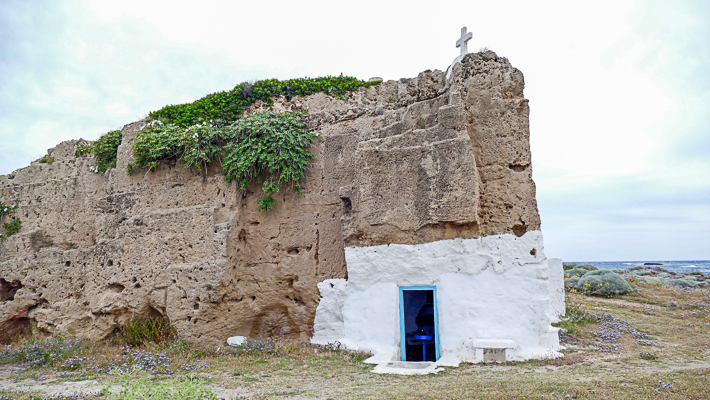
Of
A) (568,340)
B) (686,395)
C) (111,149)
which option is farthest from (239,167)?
(686,395)

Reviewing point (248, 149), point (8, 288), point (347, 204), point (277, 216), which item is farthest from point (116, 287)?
point (347, 204)

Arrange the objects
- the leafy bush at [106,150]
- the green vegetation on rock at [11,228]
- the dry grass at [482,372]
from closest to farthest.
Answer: the dry grass at [482,372] < the leafy bush at [106,150] < the green vegetation on rock at [11,228]

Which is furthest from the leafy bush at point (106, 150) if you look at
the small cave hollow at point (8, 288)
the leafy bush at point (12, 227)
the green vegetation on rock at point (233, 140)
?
the small cave hollow at point (8, 288)

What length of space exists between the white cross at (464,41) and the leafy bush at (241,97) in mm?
2870

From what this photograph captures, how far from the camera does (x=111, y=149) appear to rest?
1102cm

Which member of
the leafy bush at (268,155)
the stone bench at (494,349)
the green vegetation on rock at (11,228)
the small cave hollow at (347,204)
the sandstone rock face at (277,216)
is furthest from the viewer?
the green vegetation on rock at (11,228)

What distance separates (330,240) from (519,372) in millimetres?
4316

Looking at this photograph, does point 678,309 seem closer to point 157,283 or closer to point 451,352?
point 451,352

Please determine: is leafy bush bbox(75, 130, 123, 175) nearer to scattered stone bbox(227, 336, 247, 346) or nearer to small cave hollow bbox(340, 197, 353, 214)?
scattered stone bbox(227, 336, 247, 346)

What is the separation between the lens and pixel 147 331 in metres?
9.01

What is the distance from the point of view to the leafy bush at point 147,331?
8.83 meters

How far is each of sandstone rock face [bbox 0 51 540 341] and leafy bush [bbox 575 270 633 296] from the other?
933cm

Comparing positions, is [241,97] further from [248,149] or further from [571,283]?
[571,283]

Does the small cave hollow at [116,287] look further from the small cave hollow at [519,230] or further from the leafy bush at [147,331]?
the small cave hollow at [519,230]
